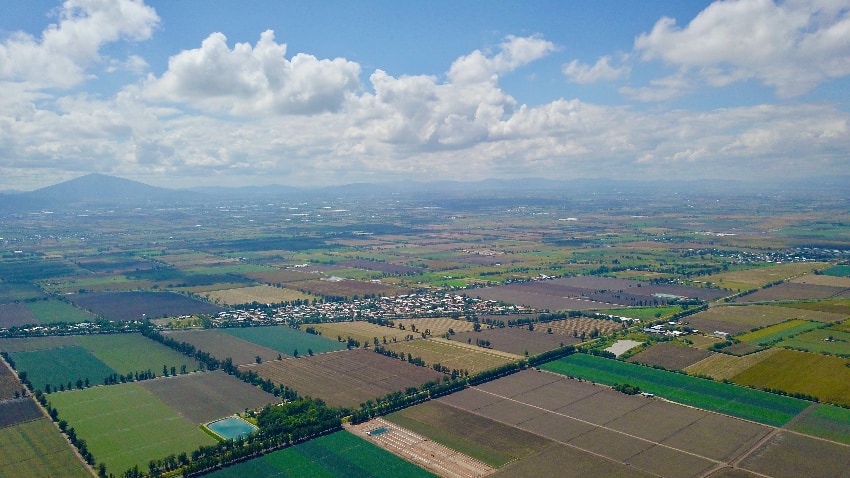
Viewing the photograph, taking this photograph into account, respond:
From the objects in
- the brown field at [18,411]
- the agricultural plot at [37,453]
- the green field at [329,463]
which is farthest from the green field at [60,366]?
the green field at [329,463]

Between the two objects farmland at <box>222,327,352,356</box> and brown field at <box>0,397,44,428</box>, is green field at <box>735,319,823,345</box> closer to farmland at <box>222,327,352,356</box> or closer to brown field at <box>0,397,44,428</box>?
farmland at <box>222,327,352,356</box>

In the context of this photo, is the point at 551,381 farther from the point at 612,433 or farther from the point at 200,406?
the point at 200,406

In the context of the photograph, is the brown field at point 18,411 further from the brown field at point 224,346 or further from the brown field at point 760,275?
the brown field at point 760,275

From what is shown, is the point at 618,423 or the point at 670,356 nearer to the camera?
the point at 618,423

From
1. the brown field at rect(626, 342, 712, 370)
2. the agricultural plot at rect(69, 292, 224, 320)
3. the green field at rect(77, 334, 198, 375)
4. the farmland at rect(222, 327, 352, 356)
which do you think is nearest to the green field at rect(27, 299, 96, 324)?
the agricultural plot at rect(69, 292, 224, 320)

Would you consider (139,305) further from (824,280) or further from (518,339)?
(824,280)

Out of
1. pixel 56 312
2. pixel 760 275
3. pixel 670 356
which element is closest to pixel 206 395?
pixel 670 356

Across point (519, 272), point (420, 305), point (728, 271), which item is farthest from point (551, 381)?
point (728, 271)
